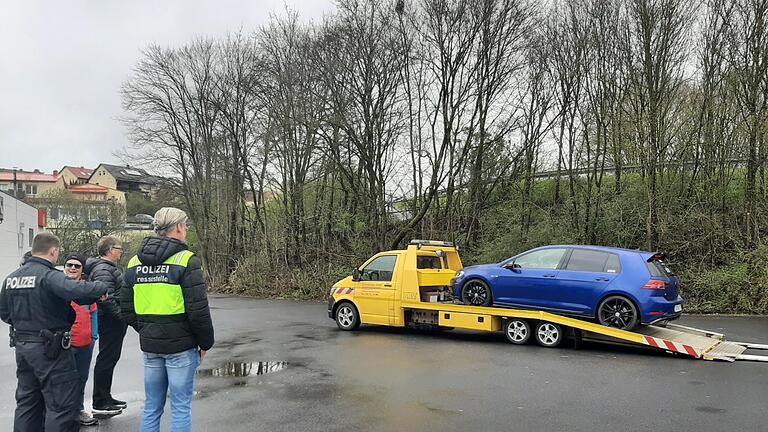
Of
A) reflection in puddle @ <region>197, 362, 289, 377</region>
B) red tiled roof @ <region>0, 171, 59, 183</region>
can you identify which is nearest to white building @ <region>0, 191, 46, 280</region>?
reflection in puddle @ <region>197, 362, 289, 377</region>

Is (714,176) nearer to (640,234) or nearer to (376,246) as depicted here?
(640,234)

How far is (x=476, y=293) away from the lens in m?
11.1

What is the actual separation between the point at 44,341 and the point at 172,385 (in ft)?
3.88

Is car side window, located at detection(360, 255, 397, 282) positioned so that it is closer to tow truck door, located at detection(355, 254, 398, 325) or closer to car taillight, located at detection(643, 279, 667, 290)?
tow truck door, located at detection(355, 254, 398, 325)

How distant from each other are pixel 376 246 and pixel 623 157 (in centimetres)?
917

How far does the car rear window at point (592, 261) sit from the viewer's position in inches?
389

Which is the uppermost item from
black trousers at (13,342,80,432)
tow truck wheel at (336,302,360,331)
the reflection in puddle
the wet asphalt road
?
black trousers at (13,342,80,432)

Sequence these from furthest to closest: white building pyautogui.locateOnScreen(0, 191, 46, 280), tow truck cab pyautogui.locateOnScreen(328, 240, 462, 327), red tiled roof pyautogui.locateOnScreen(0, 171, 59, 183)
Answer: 1. red tiled roof pyautogui.locateOnScreen(0, 171, 59, 183)
2. white building pyautogui.locateOnScreen(0, 191, 46, 280)
3. tow truck cab pyautogui.locateOnScreen(328, 240, 462, 327)

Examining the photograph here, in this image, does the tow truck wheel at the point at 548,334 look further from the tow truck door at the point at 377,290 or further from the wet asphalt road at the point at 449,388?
the tow truck door at the point at 377,290

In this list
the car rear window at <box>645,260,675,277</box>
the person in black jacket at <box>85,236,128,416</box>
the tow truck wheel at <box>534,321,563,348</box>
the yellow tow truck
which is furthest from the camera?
the tow truck wheel at <box>534,321,563,348</box>

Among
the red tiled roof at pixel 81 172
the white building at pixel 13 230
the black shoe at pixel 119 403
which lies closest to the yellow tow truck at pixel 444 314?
the black shoe at pixel 119 403

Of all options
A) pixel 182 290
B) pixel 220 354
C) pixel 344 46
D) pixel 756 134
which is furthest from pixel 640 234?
pixel 182 290

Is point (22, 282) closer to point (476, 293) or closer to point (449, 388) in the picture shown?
point (449, 388)

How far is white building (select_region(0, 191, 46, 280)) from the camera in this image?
30953 millimetres
